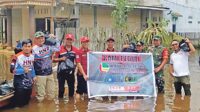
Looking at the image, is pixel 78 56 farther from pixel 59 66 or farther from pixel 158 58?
pixel 158 58

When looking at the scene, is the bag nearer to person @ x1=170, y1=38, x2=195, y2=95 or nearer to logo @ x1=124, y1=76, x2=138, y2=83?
logo @ x1=124, y1=76, x2=138, y2=83

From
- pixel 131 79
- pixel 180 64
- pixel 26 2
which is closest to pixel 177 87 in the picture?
pixel 180 64

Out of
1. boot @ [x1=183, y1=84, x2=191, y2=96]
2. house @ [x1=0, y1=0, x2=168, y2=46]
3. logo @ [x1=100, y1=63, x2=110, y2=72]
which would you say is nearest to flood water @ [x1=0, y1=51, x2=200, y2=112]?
boot @ [x1=183, y1=84, x2=191, y2=96]

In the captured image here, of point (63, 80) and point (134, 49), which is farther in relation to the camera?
point (134, 49)

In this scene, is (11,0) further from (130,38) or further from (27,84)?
(27,84)

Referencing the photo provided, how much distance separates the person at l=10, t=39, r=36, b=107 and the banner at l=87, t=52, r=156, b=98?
1.64 m

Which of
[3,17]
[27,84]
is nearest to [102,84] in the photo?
[27,84]

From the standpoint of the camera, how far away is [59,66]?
10.4 meters

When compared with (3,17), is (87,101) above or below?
below

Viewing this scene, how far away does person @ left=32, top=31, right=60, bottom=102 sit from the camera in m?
10.0

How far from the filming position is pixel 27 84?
31.4 ft

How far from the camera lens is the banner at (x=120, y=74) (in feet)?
34.9

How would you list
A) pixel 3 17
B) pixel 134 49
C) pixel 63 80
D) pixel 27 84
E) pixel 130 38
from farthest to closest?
pixel 3 17, pixel 130 38, pixel 134 49, pixel 63 80, pixel 27 84

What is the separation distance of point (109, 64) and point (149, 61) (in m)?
1.06
